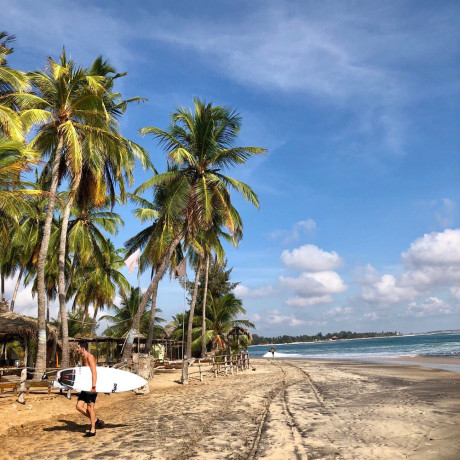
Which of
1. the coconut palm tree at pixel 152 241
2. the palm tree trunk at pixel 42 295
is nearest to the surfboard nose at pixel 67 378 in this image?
the palm tree trunk at pixel 42 295

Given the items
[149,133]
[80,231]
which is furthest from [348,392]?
[80,231]

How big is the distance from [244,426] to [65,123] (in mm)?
10425

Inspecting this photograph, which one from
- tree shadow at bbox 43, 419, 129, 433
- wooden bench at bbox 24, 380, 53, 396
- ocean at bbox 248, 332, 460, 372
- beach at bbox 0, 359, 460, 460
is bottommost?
ocean at bbox 248, 332, 460, 372

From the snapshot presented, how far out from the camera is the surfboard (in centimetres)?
772

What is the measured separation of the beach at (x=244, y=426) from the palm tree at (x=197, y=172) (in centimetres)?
648

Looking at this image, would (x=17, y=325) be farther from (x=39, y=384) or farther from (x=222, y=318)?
(x=222, y=318)

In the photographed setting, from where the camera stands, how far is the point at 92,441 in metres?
6.94

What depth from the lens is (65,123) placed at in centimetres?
1319

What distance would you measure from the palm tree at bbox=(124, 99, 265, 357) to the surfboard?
7.27 m

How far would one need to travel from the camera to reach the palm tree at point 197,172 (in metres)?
16.4

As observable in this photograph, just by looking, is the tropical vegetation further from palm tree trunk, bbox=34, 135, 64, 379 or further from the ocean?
the ocean

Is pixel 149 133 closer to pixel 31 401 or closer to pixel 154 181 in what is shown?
pixel 154 181

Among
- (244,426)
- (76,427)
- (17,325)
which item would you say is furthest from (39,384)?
(244,426)

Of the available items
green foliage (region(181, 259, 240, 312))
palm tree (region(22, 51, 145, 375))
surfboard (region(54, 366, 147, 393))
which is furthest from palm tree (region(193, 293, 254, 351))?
surfboard (region(54, 366, 147, 393))
